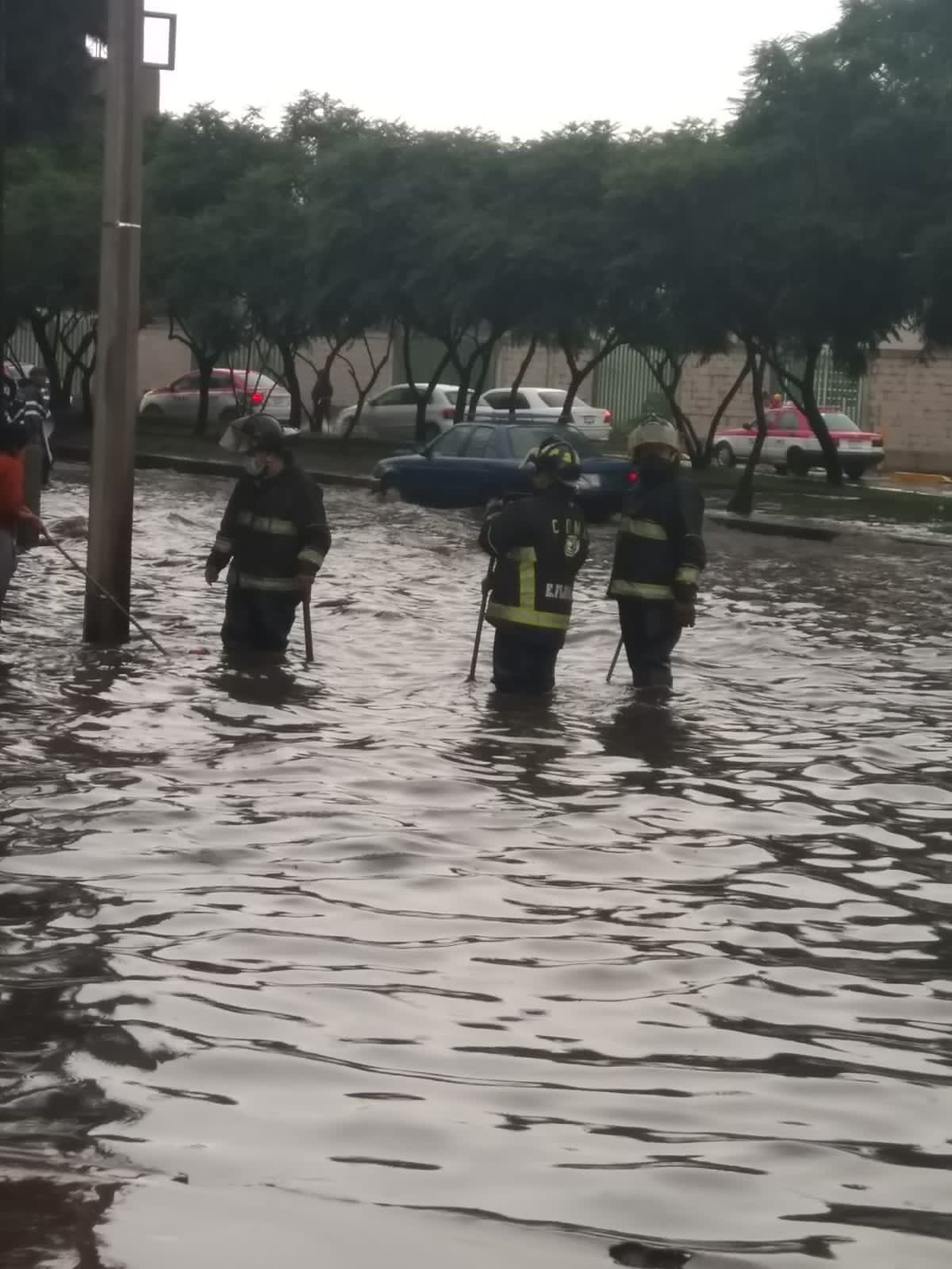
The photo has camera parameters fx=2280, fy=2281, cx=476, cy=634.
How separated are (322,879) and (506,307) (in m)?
35.2

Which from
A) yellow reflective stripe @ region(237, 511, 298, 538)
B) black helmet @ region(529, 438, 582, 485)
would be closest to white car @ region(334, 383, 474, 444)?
yellow reflective stripe @ region(237, 511, 298, 538)

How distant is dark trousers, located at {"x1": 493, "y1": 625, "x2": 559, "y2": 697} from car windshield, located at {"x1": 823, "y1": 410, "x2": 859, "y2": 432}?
35.2 meters

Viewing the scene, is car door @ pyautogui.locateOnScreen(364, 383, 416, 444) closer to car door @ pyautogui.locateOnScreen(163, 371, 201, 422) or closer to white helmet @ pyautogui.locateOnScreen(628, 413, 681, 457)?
car door @ pyautogui.locateOnScreen(163, 371, 201, 422)

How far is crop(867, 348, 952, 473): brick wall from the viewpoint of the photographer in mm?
56406

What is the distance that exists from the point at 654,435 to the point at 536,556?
1.05 m

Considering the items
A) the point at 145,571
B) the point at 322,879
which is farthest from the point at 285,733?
the point at 145,571

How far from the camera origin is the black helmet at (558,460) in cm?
1169

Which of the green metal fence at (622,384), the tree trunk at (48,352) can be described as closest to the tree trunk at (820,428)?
the green metal fence at (622,384)

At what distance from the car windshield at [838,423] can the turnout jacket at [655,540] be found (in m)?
35.0

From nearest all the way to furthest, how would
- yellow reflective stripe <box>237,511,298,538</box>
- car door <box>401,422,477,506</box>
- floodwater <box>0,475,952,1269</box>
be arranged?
floodwater <box>0,475,952,1269</box> < yellow reflective stripe <box>237,511,298,538</box> < car door <box>401,422,477,506</box>

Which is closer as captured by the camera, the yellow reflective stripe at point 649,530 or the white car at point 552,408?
the yellow reflective stripe at point 649,530

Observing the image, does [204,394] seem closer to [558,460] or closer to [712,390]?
[712,390]

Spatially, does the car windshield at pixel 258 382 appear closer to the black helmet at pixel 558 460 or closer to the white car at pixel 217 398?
the white car at pixel 217 398

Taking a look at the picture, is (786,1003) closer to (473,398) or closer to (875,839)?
(875,839)
